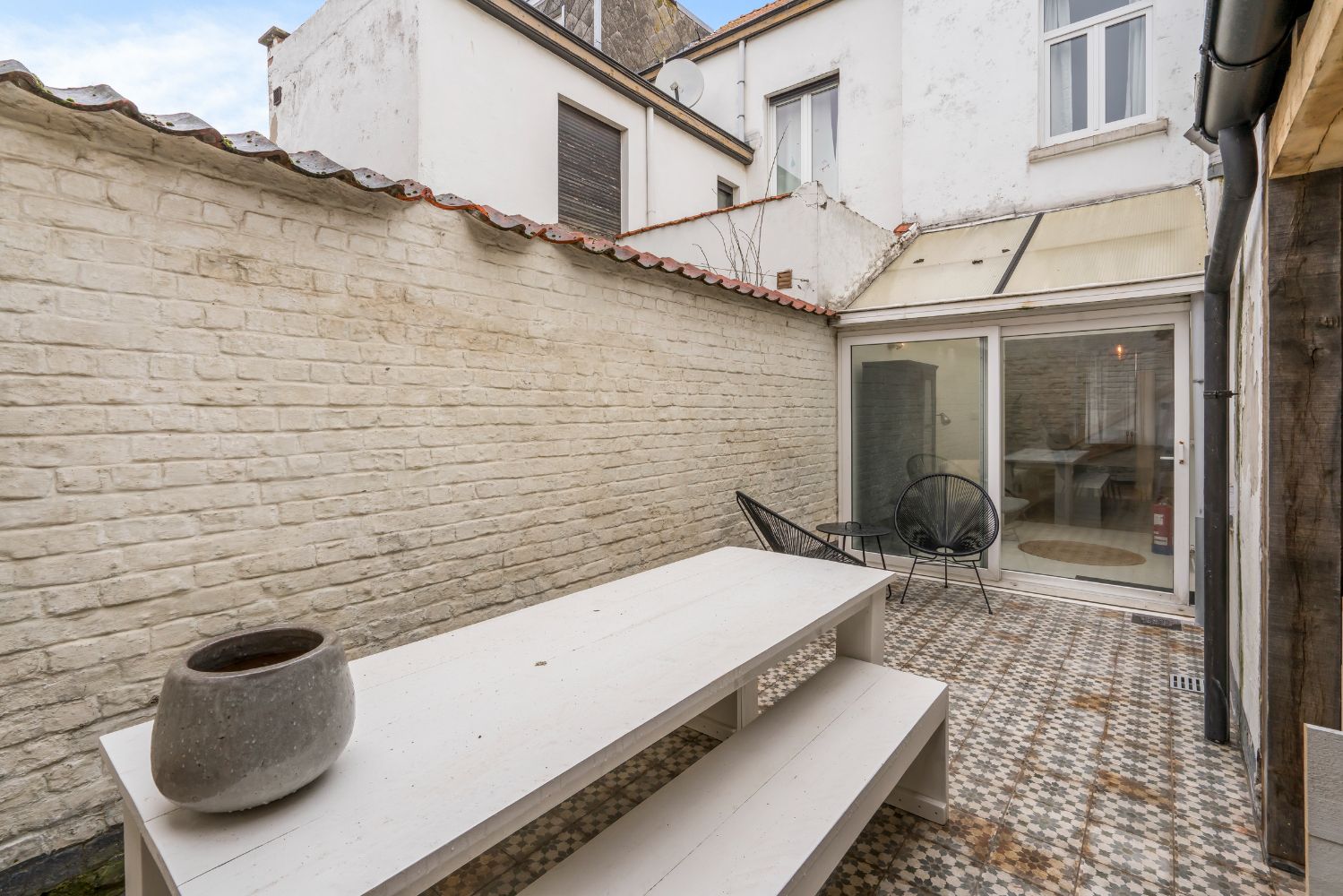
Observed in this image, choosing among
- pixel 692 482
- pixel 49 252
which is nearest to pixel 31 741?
pixel 49 252

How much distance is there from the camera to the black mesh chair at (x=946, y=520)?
4648 mm

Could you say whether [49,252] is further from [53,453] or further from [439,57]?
[439,57]

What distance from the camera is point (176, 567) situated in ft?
6.56

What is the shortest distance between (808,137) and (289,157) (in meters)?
7.20

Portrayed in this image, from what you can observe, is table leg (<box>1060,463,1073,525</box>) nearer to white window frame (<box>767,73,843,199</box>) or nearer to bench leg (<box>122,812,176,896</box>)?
white window frame (<box>767,73,843,199</box>)

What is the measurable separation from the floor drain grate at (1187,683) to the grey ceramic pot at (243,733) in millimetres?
3941

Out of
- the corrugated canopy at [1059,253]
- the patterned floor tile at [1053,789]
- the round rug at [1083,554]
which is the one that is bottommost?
the patterned floor tile at [1053,789]

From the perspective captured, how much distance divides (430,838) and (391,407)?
195 cm

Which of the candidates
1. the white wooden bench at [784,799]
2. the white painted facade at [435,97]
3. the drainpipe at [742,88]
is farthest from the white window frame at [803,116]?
the white wooden bench at [784,799]

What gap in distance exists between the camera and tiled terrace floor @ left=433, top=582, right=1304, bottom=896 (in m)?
1.93

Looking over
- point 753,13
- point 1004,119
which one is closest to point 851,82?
point 753,13

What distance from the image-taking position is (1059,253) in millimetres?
5066

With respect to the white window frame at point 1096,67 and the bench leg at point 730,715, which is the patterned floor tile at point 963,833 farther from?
the white window frame at point 1096,67

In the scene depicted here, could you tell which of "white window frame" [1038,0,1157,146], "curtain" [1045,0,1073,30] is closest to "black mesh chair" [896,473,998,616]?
"white window frame" [1038,0,1157,146]
